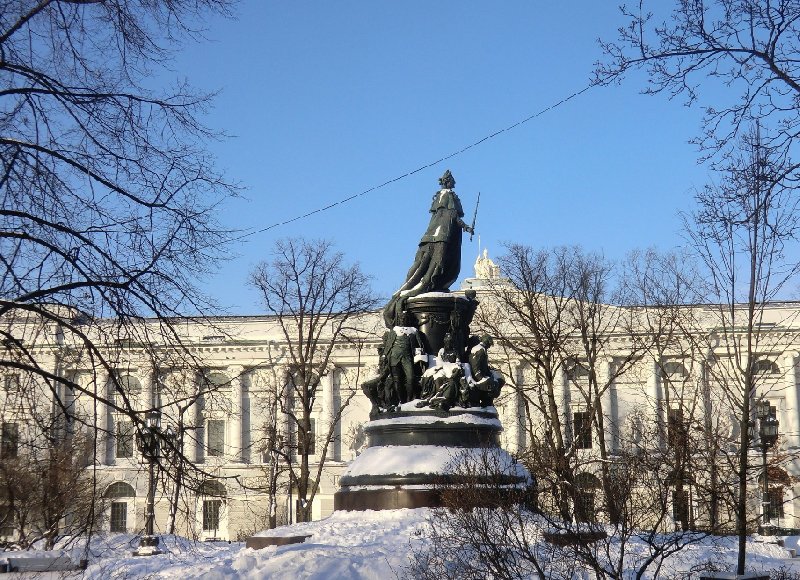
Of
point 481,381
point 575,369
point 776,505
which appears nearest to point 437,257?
point 481,381

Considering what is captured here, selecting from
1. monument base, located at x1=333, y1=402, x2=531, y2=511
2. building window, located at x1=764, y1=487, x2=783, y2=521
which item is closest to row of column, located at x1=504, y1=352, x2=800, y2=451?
building window, located at x1=764, y1=487, x2=783, y2=521

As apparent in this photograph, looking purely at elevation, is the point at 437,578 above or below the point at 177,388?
below

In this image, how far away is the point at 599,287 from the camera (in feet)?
106

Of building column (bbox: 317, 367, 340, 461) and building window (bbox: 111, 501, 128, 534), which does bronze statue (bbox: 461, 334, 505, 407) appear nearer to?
building column (bbox: 317, 367, 340, 461)

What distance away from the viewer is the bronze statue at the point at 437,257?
17.0 m

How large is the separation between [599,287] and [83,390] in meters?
26.4

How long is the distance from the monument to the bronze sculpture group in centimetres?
2

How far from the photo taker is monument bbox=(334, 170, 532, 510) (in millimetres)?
14453

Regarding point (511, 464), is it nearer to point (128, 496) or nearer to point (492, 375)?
point (492, 375)

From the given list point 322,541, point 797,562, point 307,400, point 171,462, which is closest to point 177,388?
point 171,462

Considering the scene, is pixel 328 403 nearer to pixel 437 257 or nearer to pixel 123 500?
pixel 123 500

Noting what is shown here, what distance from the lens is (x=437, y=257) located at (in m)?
17.0

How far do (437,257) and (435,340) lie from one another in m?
1.54

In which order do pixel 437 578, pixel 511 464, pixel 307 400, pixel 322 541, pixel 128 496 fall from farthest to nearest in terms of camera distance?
1. pixel 128 496
2. pixel 307 400
3. pixel 511 464
4. pixel 322 541
5. pixel 437 578
